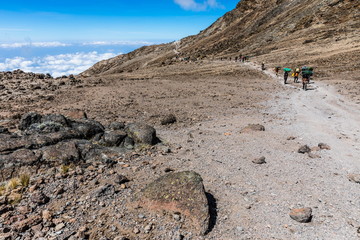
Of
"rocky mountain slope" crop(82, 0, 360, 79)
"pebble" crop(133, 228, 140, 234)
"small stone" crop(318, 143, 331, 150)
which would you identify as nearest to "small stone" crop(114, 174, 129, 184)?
"pebble" crop(133, 228, 140, 234)

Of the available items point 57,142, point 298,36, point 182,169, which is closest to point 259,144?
point 182,169

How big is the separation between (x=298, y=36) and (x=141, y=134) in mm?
59725

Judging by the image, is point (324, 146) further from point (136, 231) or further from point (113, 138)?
point (113, 138)

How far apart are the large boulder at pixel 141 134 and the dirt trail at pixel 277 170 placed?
1.54m

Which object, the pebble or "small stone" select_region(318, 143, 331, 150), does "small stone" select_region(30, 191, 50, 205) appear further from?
"small stone" select_region(318, 143, 331, 150)

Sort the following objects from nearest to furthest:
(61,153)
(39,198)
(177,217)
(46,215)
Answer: (177,217)
(46,215)
(39,198)
(61,153)

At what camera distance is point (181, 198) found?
604 centimetres

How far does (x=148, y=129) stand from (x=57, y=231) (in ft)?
20.5

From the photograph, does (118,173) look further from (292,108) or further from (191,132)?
(292,108)

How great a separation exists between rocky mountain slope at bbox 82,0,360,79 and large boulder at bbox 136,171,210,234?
103ft

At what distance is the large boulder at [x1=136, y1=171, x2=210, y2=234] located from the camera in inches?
226

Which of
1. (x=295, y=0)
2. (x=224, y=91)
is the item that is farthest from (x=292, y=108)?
(x=295, y=0)

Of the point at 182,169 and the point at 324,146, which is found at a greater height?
the point at 182,169

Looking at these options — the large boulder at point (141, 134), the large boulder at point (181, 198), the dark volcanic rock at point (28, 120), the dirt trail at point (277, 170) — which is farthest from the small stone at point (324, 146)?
the dark volcanic rock at point (28, 120)
